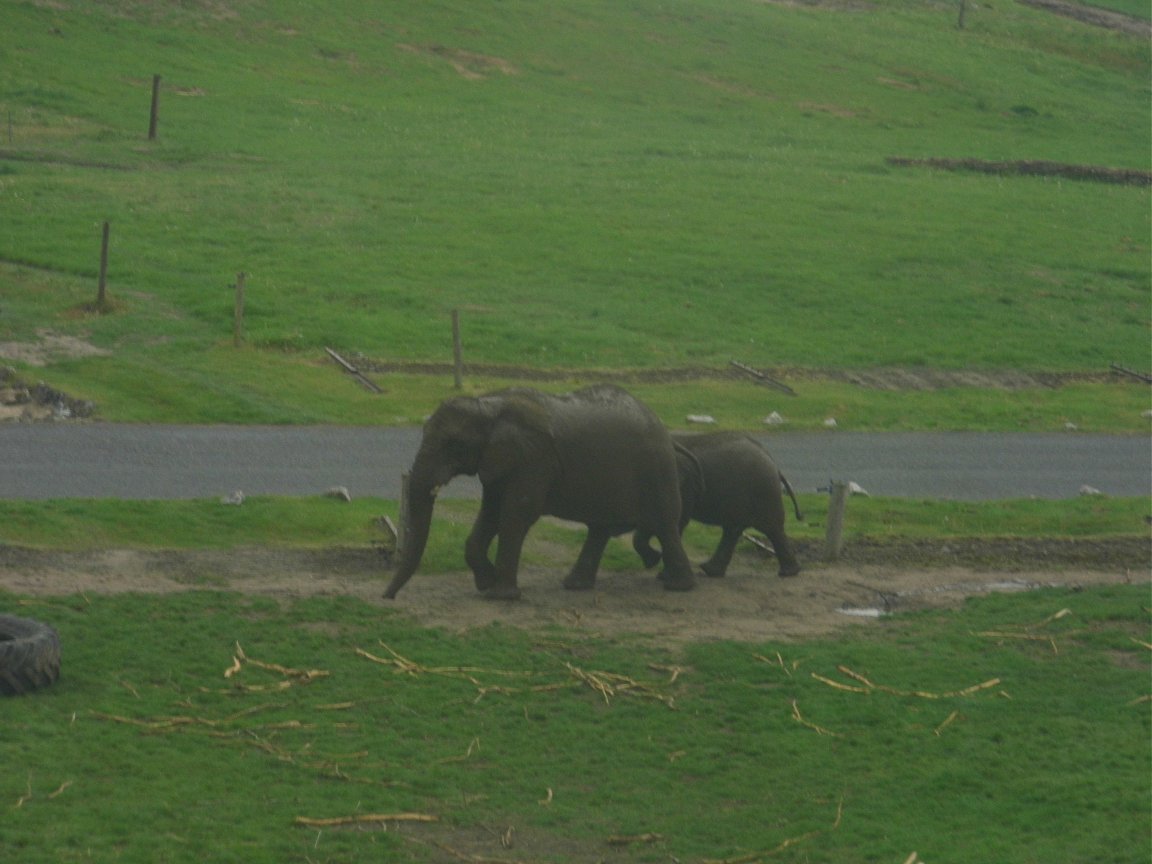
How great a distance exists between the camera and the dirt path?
20.9 m

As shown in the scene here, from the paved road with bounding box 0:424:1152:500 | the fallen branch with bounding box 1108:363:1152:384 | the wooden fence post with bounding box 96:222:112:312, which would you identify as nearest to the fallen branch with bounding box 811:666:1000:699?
the paved road with bounding box 0:424:1152:500

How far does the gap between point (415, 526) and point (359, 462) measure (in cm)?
881

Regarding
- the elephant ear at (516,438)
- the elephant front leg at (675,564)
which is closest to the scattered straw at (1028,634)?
the elephant front leg at (675,564)

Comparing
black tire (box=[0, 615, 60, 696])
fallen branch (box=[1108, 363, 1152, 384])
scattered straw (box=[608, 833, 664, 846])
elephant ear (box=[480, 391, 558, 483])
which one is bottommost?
fallen branch (box=[1108, 363, 1152, 384])

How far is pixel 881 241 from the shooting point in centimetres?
5675

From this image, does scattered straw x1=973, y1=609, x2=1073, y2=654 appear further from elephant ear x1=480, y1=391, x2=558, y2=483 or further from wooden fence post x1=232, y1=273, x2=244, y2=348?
wooden fence post x1=232, y1=273, x2=244, y2=348

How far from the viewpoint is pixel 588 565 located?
73.8 ft

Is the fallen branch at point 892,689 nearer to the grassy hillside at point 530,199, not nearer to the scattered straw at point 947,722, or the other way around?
the scattered straw at point 947,722

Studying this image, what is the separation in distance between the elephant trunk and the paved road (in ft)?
18.3

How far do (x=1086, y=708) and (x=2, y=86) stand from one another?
55.4 m

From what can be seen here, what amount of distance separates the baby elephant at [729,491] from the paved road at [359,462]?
4.97 metres

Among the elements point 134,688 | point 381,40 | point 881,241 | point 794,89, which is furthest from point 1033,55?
point 134,688

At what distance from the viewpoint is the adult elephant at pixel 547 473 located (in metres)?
21.5

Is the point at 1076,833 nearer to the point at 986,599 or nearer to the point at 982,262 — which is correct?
the point at 986,599
